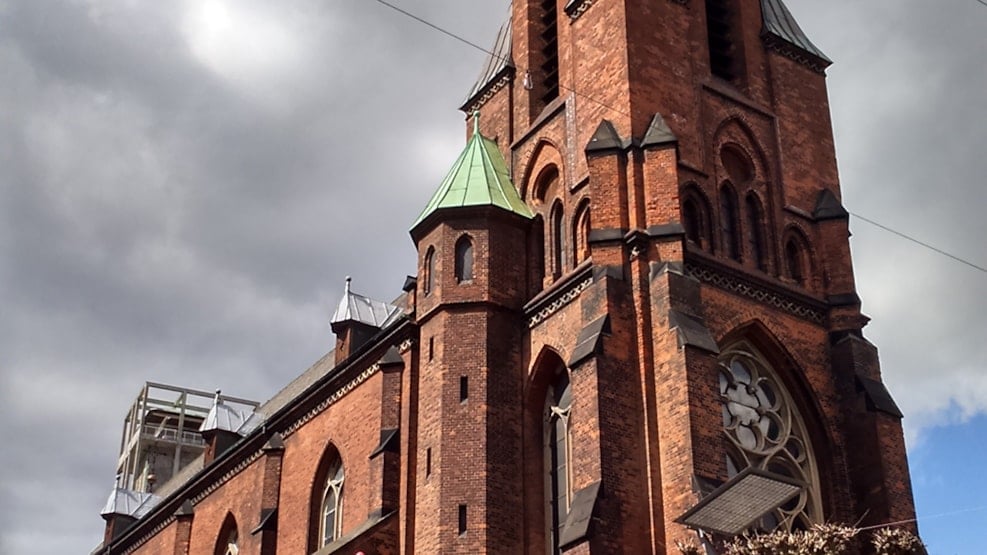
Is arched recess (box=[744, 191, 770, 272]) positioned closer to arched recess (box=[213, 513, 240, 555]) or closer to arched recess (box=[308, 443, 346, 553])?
arched recess (box=[308, 443, 346, 553])

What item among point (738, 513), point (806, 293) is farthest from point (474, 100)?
point (738, 513)

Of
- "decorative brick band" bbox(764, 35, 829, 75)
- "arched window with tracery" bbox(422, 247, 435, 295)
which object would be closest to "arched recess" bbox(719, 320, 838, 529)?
"arched window with tracery" bbox(422, 247, 435, 295)

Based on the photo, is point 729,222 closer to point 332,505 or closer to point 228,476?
point 332,505

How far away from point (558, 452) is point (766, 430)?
462 cm

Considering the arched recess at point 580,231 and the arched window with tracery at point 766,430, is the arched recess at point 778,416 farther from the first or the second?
the arched recess at point 580,231

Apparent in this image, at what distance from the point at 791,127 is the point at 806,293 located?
4.91 meters

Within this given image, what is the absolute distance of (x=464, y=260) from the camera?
113 ft

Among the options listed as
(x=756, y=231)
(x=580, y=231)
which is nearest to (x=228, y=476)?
(x=580, y=231)

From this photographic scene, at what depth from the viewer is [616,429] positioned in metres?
28.6

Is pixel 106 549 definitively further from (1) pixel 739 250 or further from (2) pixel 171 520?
(1) pixel 739 250

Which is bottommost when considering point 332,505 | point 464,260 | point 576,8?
point 332,505

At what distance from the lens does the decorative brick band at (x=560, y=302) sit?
31625 millimetres

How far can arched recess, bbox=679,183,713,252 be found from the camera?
1270 inches

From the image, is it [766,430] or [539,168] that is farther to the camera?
[539,168]
